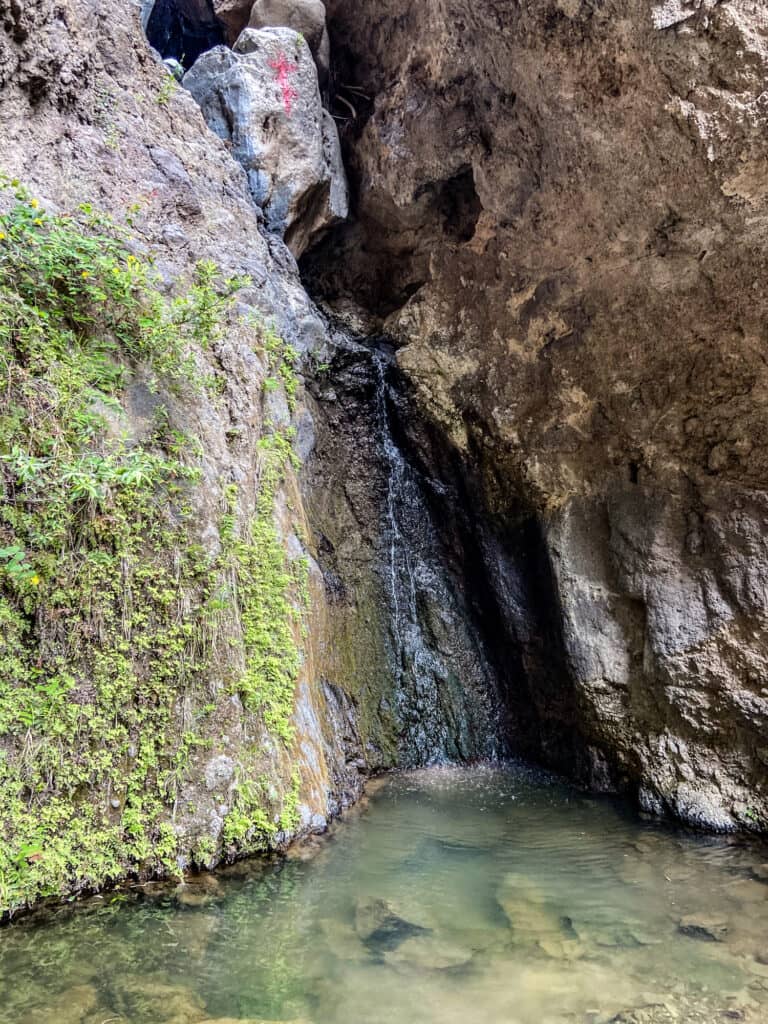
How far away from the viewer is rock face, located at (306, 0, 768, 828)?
487 centimetres

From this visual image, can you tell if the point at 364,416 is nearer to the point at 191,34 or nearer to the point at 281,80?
the point at 281,80

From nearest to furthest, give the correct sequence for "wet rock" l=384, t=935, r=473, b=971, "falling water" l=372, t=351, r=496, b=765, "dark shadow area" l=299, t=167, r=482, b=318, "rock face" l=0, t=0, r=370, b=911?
"wet rock" l=384, t=935, r=473, b=971, "rock face" l=0, t=0, r=370, b=911, "falling water" l=372, t=351, r=496, b=765, "dark shadow area" l=299, t=167, r=482, b=318

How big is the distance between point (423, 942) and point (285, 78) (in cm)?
873

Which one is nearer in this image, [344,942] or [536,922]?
[344,942]

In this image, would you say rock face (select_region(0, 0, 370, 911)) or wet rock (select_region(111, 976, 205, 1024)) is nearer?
wet rock (select_region(111, 976, 205, 1024))

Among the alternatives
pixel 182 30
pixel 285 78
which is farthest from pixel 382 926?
pixel 182 30

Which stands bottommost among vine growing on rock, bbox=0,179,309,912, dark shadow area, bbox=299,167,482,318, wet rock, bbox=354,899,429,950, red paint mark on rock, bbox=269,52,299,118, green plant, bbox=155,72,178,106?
wet rock, bbox=354,899,429,950

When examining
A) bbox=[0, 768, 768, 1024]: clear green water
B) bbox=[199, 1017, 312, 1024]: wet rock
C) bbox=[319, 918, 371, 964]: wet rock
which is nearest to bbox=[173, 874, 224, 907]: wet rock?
bbox=[0, 768, 768, 1024]: clear green water

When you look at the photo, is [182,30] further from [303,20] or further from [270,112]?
[270,112]

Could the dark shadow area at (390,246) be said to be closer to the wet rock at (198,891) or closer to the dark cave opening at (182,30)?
the dark cave opening at (182,30)

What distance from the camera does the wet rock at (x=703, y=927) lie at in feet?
11.4

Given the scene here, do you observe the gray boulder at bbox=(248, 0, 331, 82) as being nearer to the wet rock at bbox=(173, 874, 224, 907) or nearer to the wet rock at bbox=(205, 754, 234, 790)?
the wet rock at bbox=(205, 754, 234, 790)

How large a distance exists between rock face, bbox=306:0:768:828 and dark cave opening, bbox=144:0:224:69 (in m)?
5.22

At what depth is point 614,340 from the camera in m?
6.29
